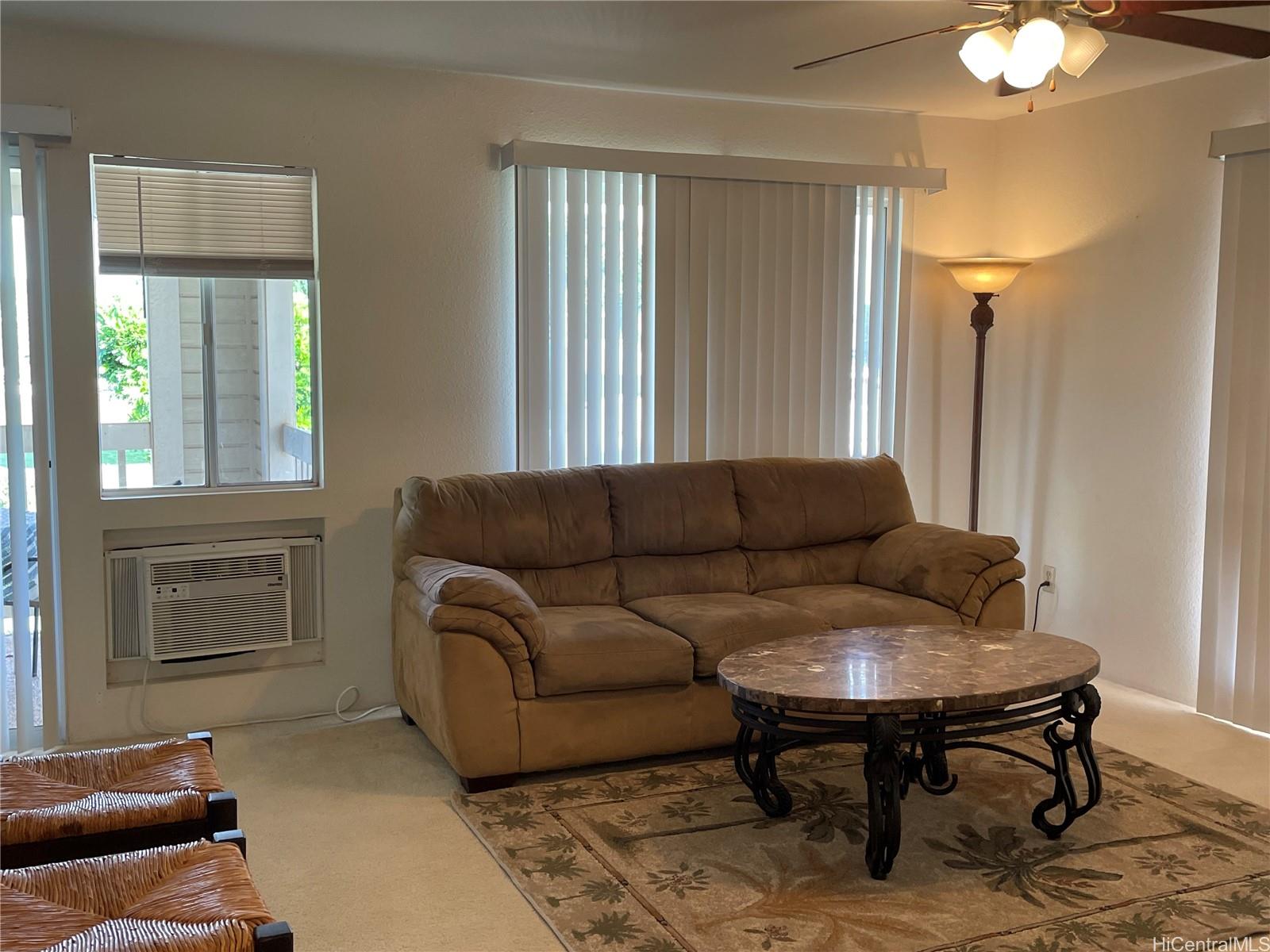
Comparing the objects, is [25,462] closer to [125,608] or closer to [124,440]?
[124,440]

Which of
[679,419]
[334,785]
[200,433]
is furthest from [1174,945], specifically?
[200,433]

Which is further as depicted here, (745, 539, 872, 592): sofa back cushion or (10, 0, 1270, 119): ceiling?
(745, 539, 872, 592): sofa back cushion

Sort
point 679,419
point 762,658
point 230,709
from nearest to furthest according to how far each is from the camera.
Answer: point 762,658, point 230,709, point 679,419

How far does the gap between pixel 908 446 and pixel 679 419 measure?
1227 millimetres

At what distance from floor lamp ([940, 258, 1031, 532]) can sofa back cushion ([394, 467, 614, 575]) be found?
1.92 meters

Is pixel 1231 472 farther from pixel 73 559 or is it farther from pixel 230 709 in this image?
pixel 73 559

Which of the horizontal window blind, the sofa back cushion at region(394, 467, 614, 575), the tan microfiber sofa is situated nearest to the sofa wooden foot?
the tan microfiber sofa

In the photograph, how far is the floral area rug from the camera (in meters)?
2.72

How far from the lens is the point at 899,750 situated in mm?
3162

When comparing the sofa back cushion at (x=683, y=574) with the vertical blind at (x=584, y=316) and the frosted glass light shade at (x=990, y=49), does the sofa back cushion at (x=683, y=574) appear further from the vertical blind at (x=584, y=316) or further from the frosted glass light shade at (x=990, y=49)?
the frosted glass light shade at (x=990, y=49)

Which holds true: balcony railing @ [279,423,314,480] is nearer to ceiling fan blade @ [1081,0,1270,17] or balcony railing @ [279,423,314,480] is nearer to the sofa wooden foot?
the sofa wooden foot

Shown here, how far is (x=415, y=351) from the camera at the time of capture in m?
4.54

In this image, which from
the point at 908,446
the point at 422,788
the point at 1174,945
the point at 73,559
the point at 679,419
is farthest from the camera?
the point at 908,446
